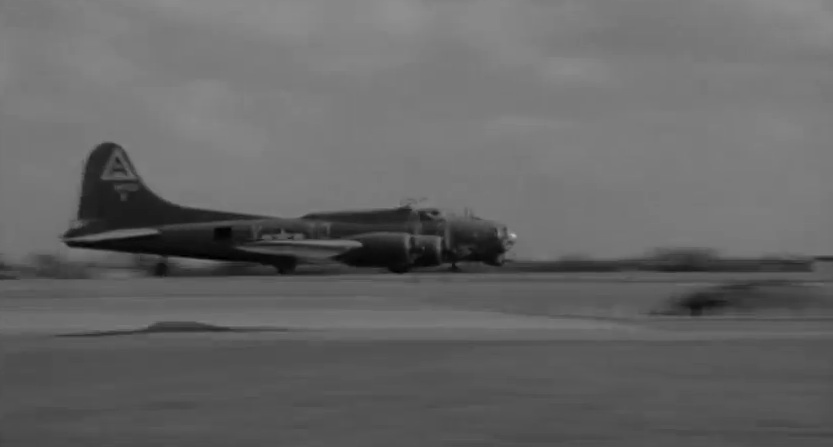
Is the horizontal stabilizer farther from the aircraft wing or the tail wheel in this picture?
the tail wheel

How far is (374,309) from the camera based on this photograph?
28.6m

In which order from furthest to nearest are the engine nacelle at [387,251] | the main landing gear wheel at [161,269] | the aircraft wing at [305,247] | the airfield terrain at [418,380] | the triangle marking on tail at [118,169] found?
the triangle marking on tail at [118,169]
the main landing gear wheel at [161,269]
the aircraft wing at [305,247]
the engine nacelle at [387,251]
the airfield terrain at [418,380]

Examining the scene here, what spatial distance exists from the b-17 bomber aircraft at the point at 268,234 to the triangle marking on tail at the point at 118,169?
58mm

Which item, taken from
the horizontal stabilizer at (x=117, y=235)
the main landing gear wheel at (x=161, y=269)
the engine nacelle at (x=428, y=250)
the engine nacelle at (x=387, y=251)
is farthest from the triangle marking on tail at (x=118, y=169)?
the engine nacelle at (x=428, y=250)

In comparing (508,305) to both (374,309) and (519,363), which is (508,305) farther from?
(519,363)

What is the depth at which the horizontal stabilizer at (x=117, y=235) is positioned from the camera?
221ft

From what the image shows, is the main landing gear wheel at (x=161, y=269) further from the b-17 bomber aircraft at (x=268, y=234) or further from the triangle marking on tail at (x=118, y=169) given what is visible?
the triangle marking on tail at (x=118, y=169)

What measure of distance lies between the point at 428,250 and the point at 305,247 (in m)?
6.94

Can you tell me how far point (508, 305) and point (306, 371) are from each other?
56.8 feet

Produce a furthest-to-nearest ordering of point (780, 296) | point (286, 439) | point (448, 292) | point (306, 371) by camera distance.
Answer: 1. point (448, 292)
2. point (780, 296)
3. point (306, 371)
4. point (286, 439)

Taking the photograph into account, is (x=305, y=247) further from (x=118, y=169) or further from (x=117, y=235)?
(x=118, y=169)

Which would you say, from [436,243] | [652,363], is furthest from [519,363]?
[436,243]

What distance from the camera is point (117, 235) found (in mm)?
67500

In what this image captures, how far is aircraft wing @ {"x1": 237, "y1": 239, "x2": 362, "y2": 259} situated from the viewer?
220 feet
